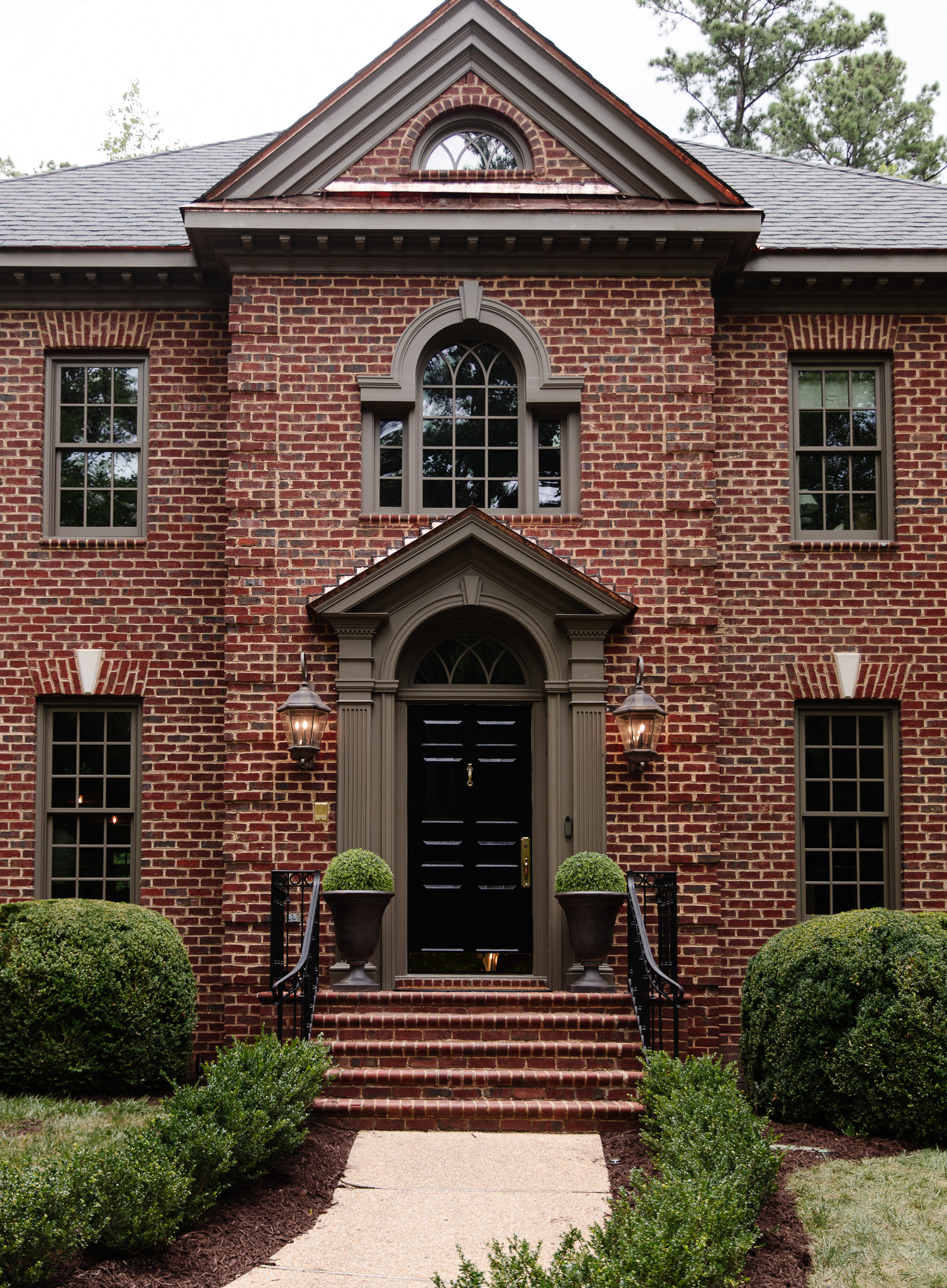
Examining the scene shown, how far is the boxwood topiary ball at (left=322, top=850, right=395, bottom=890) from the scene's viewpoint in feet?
30.0

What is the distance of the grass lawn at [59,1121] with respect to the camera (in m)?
7.02

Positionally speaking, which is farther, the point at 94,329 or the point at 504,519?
the point at 94,329

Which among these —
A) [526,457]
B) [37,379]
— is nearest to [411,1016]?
[526,457]

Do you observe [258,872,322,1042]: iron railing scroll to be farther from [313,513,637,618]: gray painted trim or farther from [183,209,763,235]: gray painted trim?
[183,209,763,235]: gray painted trim

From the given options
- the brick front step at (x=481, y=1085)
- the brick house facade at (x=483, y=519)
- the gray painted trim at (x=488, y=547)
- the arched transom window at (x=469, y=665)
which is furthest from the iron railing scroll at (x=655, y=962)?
the gray painted trim at (x=488, y=547)

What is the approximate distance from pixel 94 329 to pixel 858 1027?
855cm

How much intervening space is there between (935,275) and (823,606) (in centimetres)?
315

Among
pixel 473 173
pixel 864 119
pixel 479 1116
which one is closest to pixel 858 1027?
pixel 479 1116

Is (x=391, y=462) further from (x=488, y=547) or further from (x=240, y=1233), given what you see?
(x=240, y=1233)

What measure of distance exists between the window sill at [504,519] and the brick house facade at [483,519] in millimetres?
35

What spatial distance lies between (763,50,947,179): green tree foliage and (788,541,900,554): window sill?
17.0 m

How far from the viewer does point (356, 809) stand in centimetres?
1005

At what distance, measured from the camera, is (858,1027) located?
766cm

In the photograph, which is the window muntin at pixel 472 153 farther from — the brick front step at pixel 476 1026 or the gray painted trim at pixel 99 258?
the brick front step at pixel 476 1026
